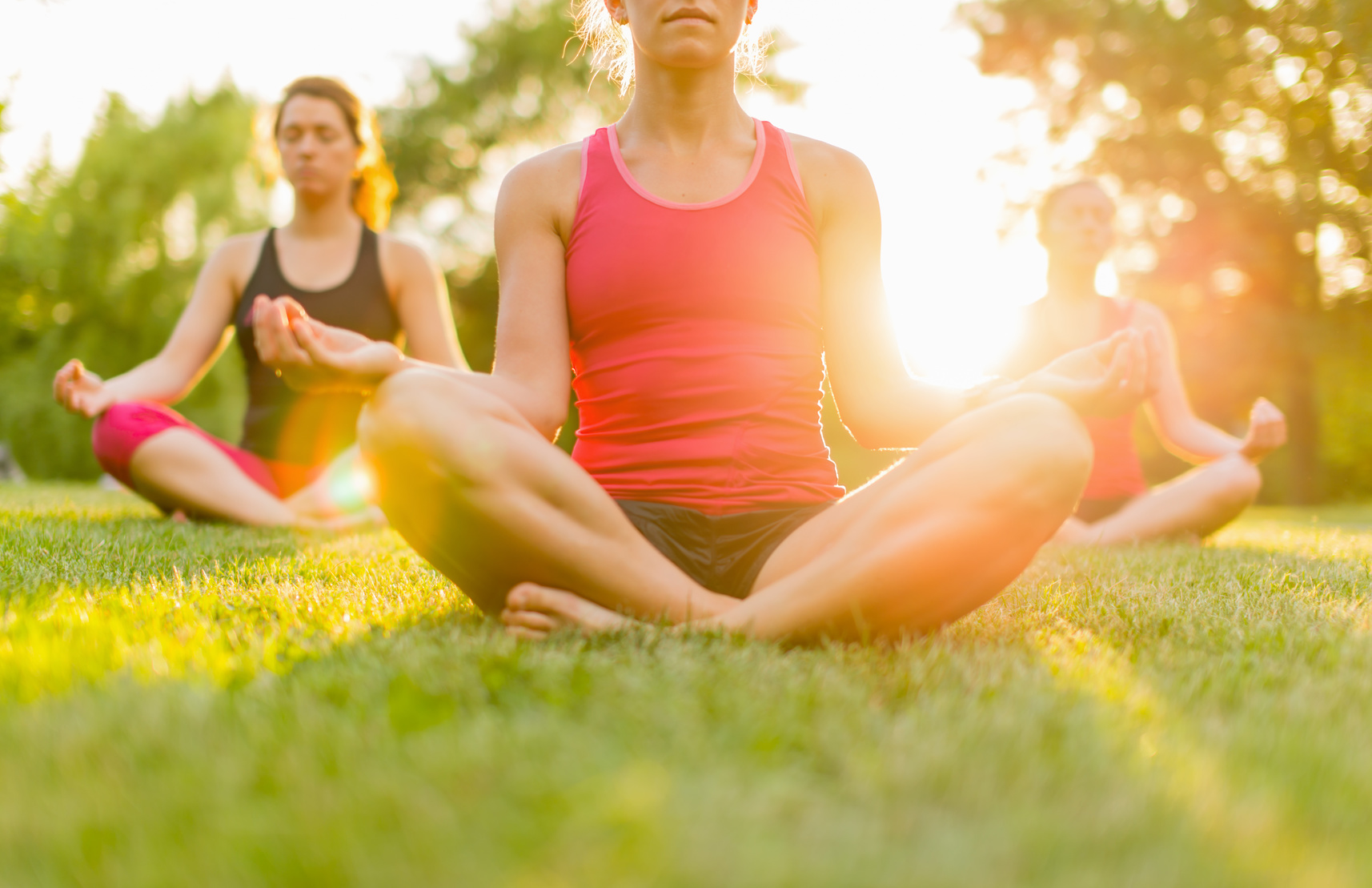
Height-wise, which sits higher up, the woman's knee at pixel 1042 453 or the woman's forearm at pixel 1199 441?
the woman's knee at pixel 1042 453

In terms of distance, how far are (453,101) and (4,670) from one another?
20966 millimetres

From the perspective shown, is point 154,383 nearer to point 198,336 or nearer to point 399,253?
point 198,336

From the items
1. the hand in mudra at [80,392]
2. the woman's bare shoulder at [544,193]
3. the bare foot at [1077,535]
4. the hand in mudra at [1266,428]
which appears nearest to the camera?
the woman's bare shoulder at [544,193]

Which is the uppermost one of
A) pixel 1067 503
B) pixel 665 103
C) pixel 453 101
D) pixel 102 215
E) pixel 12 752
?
pixel 453 101

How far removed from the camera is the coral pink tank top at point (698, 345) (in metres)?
2.36

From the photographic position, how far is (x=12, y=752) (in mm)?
1249

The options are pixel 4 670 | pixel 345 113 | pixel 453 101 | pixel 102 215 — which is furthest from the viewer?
pixel 453 101

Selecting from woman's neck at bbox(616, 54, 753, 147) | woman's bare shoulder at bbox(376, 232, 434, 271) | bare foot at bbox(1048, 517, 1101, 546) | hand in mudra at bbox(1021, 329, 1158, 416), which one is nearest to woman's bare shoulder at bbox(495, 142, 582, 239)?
woman's neck at bbox(616, 54, 753, 147)

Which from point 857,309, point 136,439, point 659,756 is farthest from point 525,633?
point 136,439

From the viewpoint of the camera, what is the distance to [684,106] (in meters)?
2.58

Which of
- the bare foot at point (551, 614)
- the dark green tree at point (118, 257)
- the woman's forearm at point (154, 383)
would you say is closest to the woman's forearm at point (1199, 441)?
the bare foot at point (551, 614)

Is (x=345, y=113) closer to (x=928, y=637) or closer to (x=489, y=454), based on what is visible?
(x=489, y=454)

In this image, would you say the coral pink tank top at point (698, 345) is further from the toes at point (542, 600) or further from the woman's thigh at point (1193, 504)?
the woman's thigh at point (1193, 504)

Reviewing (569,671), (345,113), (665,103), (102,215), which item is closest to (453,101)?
(102,215)
